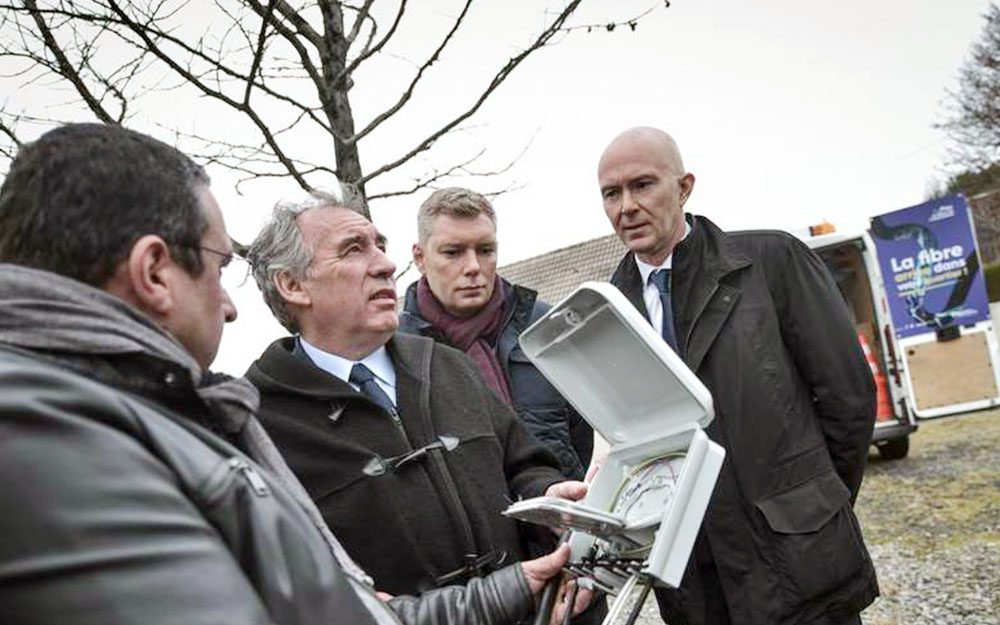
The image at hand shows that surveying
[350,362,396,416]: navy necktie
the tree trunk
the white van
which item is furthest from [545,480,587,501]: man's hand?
the white van

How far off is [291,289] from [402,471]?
616mm

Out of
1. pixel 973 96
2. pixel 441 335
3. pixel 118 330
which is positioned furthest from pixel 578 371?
pixel 973 96

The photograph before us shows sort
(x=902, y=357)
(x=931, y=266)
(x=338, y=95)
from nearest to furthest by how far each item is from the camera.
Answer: (x=338, y=95) → (x=902, y=357) → (x=931, y=266)

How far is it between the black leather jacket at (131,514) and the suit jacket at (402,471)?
34.5 inches

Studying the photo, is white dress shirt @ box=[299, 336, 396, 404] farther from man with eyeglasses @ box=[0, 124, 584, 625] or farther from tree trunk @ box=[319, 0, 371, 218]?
tree trunk @ box=[319, 0, 371, 218]

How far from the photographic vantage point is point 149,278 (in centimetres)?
116

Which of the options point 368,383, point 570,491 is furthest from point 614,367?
point 368,383

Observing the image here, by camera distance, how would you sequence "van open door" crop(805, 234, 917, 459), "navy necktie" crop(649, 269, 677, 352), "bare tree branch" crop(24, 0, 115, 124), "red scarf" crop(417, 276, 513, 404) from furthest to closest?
"van open door" crop(805, 234, 917, 459)
"bare tree branch" crop(24, 0, 115, 124)
"red scarf" crop(417, 276, 513, 404)
"navy necktie" crop(649, 269, 677, 352)

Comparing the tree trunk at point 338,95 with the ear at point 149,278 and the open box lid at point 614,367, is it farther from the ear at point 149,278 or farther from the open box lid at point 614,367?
the ear at point 149,278

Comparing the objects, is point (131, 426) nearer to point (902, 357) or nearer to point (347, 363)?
point (347, 363)

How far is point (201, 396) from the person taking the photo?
3.75 feet

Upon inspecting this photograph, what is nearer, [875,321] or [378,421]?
[378,421]

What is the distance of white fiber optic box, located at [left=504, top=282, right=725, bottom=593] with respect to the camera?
141 centimetres

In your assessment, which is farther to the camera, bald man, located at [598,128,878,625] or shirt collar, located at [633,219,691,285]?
shirt collar, located at [633,219,691,285]
